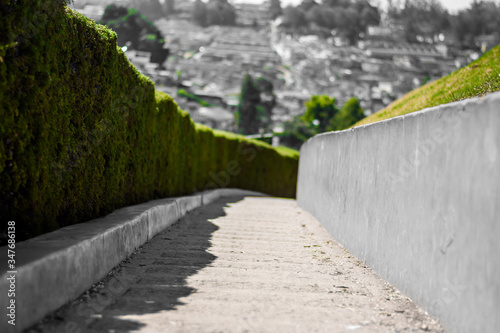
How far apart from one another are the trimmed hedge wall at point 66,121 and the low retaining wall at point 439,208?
3047mm

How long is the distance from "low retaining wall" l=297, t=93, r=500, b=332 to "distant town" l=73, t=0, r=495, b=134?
10868 cm

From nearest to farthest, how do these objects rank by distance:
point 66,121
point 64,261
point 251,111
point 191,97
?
point 64,261 → point 66,121 → point 251,111 → point 191,97

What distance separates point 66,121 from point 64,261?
1.62 metres

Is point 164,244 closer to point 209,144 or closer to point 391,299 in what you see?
point 391,299

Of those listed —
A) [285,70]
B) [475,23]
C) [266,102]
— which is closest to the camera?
[266,102]

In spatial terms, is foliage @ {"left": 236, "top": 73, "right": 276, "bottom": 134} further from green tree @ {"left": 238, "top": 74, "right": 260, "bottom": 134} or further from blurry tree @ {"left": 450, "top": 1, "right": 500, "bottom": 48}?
blurry tree @ {"left": 450, "top": 1, "right": 500, "bottom": 48}

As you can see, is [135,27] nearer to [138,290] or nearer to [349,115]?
[349,115]

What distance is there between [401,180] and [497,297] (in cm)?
198

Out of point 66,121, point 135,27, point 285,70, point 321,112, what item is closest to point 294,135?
point 321,112

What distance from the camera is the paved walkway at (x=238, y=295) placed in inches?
133

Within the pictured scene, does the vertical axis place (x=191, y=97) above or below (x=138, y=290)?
above

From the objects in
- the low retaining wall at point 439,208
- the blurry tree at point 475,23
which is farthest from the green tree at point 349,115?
the blurry tree at point 475,23

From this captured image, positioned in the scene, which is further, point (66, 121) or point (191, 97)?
point (191, 97)

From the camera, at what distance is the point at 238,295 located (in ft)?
13.6
